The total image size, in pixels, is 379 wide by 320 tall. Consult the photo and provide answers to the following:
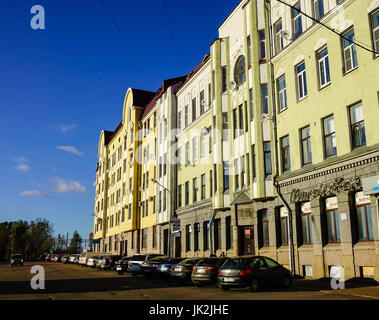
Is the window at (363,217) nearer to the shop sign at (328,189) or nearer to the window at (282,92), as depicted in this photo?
the shop sign at (328,189)

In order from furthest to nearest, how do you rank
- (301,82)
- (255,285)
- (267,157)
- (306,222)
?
(267,157), (301,82), (306,222), (255,285)

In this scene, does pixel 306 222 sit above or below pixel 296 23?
below

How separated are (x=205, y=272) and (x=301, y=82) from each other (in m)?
12.2

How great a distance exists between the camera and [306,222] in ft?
74.3

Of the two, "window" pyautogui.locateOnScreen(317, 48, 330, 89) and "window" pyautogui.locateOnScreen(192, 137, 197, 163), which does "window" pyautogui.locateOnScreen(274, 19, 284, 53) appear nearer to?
"window" pyautogui.locateOnScreen(317, 48, 330, 89)

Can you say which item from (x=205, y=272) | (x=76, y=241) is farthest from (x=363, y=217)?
(x=76, y=241)

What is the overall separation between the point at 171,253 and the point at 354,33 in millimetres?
28020

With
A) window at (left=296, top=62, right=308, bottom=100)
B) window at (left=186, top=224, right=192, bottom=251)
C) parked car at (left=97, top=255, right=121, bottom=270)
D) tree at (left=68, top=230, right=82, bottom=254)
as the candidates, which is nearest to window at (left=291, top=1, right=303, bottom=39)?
window at (left=296, top=62, right=308, bottom=100)

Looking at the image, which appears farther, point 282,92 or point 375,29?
point 282,92

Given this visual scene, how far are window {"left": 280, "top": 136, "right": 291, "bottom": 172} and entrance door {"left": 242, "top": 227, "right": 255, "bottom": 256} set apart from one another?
5291 millimetres

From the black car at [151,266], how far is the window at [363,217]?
13008mm

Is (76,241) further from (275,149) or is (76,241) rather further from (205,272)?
(205,272)

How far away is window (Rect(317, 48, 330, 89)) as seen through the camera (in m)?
21.7
